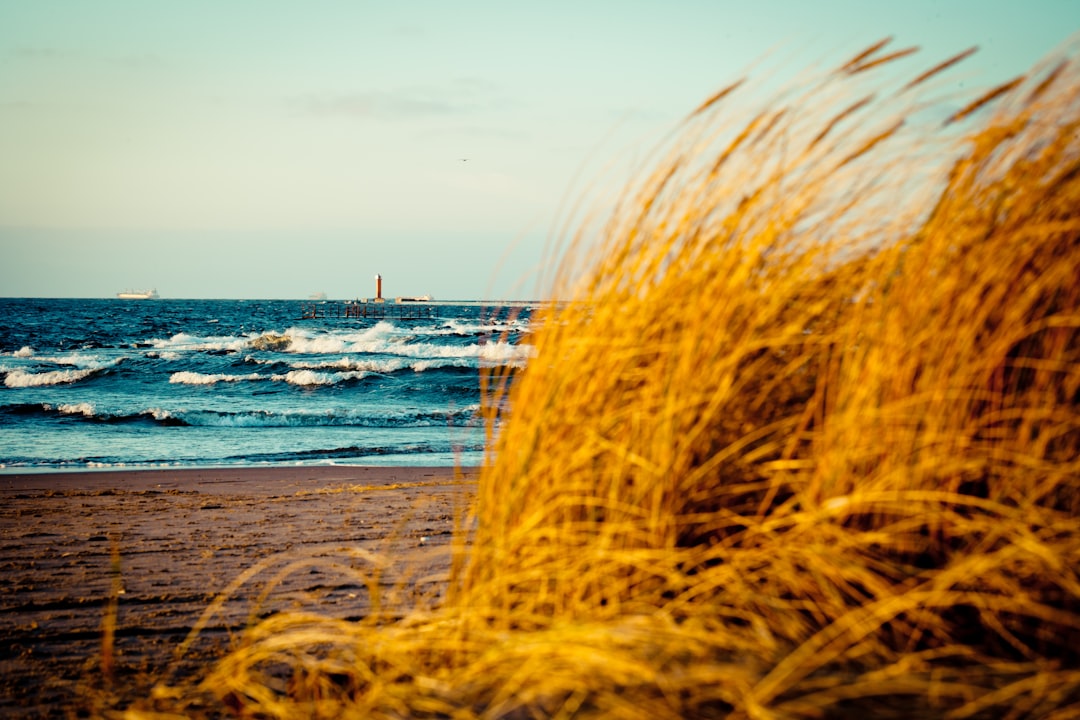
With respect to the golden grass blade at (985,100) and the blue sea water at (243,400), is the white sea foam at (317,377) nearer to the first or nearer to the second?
the blue sea water at (243,400)

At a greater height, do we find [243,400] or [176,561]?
[176,561]

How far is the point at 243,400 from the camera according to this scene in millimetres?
18438

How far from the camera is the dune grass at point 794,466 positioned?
162 centimetres

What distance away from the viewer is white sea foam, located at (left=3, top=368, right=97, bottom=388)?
2089 centimetres

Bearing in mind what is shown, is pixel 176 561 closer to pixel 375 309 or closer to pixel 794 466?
pixel 794 466

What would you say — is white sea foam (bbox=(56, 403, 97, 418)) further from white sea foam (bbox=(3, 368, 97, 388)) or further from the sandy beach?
the sandy beach

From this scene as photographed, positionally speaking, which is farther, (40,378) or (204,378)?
(204,378)

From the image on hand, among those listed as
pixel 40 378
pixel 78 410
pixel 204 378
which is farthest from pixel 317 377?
pixel 78 410


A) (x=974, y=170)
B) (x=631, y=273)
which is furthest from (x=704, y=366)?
(x=974, y=170)

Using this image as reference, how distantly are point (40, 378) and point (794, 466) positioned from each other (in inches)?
910

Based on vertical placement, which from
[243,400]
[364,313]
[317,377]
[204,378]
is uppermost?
[364,313]

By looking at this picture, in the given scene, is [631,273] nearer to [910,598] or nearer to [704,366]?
[704,366]

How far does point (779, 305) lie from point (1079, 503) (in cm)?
74

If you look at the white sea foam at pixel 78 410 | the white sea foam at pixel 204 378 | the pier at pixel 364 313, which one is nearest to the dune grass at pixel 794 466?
the white sea foam at pixel 78 410
